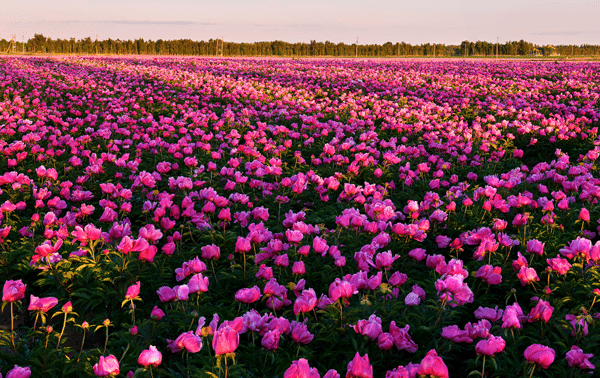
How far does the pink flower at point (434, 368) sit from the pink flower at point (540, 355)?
23.2 inches

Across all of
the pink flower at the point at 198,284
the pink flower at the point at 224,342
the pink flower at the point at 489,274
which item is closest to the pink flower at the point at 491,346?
the pink flower at the point at 489,274

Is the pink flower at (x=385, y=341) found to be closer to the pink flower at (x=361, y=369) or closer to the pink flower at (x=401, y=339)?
the pink flower at (x=401, y=339)

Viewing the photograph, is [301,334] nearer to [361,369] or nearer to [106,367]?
[361,369]

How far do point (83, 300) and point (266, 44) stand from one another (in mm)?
94200

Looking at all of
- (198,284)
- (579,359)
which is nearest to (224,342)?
(198,284)

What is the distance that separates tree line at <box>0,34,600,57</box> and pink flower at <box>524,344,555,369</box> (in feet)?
293

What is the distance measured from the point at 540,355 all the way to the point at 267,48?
9420 centimetres

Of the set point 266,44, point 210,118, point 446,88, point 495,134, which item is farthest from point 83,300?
point 266,44

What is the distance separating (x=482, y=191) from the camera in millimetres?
5297

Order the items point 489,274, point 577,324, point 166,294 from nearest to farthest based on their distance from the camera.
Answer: point 577,324, point 166,294, point 489,274

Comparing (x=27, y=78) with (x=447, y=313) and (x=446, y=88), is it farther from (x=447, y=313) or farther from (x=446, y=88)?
(x=447, y=313)

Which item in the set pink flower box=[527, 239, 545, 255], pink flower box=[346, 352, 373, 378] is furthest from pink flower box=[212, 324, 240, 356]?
pink flower box=[527, 239, 545, 255]

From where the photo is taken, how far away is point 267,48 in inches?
3548

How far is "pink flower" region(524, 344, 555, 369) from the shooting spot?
219 cm
